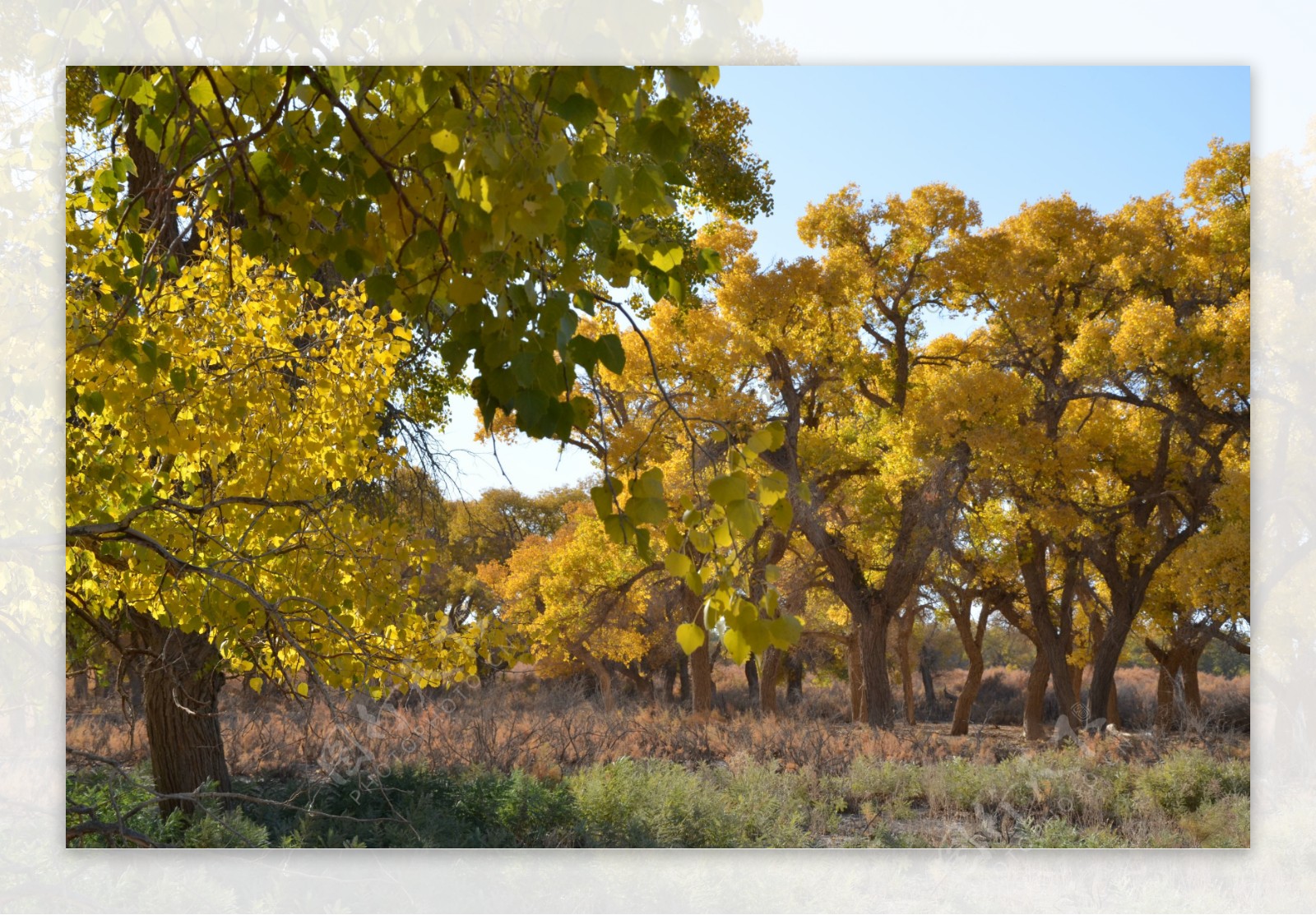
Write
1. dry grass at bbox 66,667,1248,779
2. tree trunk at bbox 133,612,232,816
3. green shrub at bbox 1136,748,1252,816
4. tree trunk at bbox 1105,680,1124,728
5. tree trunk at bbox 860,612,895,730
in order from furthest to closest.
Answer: tree trunk at bbox 860,612,895,730 → tree trunk at bbox 1105,680,1124,728 → dry grass at bbox 66,667,1248,779 → tree trunk at bbox 133,612,232,816 → green shrub at bbox 1136,748,1252,816

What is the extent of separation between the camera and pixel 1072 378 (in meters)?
5.30

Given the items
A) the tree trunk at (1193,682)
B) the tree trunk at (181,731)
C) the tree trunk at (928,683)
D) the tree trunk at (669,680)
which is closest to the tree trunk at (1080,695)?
the tree trunk at (1193,682)

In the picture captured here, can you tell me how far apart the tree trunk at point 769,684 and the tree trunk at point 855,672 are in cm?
47

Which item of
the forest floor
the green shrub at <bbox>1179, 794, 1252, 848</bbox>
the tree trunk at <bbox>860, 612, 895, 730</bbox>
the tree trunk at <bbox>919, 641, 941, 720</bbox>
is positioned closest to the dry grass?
the forest floor

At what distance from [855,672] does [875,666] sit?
0.23 metres

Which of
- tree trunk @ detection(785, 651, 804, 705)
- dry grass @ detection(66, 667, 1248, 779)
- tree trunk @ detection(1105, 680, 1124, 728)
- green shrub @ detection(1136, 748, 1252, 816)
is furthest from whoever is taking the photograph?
tree trunk @ detection(785, 651, 804, 705)

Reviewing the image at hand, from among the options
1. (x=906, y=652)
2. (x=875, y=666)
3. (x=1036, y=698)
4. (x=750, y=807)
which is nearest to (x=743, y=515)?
(x=750, y=807)

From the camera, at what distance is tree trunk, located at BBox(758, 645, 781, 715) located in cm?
613

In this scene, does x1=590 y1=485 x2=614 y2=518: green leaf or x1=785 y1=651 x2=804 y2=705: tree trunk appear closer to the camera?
x1=590 y1=485 x2=614 y2=518: green leaf

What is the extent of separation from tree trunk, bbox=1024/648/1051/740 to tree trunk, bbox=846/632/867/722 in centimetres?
108

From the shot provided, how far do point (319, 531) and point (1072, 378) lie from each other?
3888 millimetres

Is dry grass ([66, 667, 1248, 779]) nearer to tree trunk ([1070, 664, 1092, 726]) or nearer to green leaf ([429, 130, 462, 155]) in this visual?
tree trunk ([1070, 664, 1092, 726])

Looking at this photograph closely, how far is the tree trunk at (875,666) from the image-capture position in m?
6.33

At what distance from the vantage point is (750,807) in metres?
4.10
